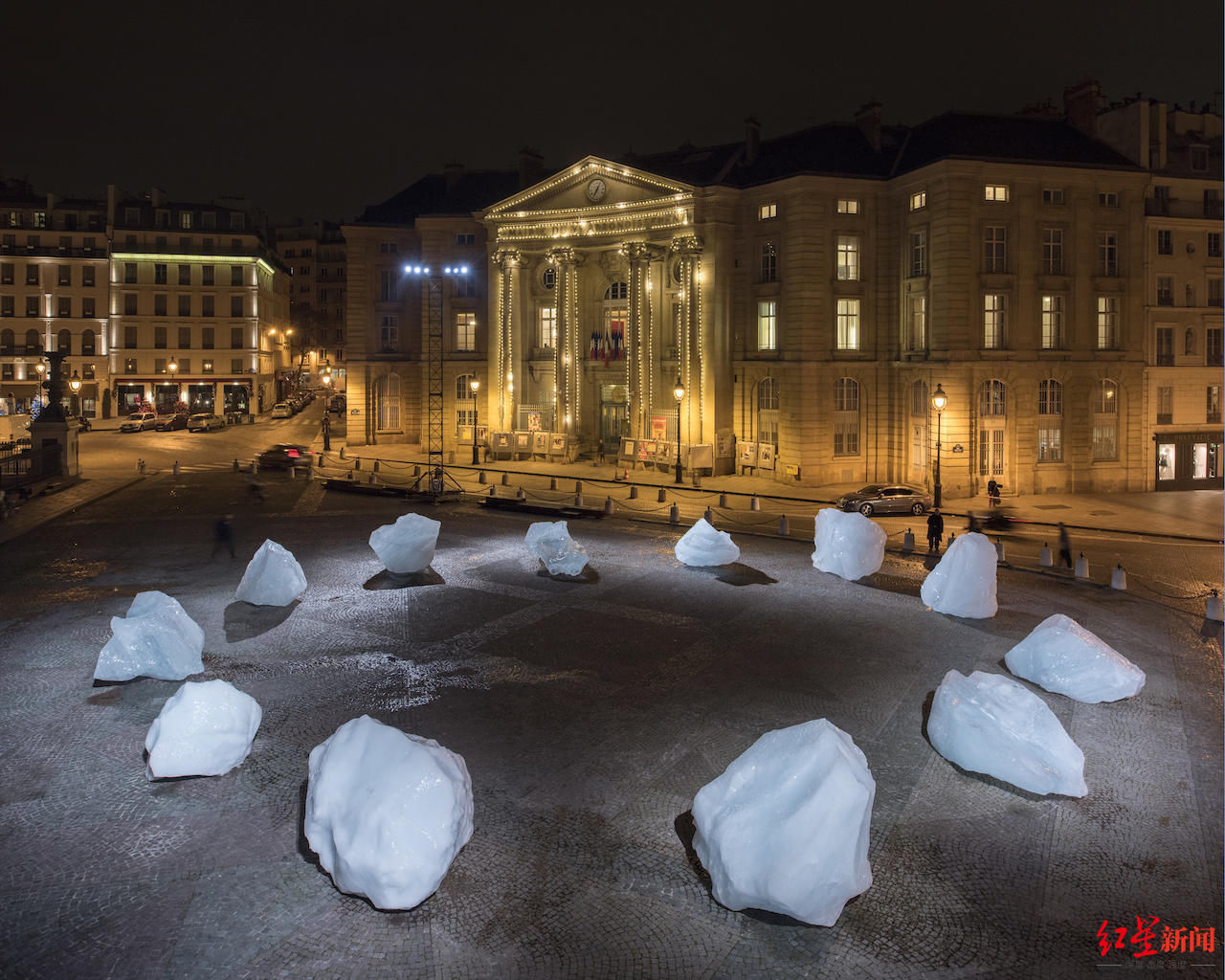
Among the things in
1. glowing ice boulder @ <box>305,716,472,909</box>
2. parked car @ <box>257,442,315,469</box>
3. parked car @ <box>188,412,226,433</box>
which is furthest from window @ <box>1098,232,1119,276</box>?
parked car @ <box>188,412,226,433</box>

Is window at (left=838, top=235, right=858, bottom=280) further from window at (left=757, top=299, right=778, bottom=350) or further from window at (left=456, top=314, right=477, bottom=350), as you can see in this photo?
window at (left=456, top=314, right=477, bottom=350)

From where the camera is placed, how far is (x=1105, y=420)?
43.2 m

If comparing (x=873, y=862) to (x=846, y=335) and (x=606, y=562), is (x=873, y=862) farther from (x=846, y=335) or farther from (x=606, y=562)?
(x=846, y=335)

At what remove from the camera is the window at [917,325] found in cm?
4309

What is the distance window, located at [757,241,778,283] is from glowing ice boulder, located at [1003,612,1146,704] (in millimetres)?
33171

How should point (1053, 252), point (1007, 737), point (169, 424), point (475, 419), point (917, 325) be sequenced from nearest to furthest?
point (1007, 737) → point (1053, 252) → point (917, 325) → point (475, 419) → point (169, 424)

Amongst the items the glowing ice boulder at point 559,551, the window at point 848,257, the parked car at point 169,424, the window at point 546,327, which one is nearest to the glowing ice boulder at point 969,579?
the glowing ice boulder at point 559,551

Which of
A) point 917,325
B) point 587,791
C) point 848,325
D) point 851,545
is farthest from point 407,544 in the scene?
point 917,325

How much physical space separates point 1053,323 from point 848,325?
9099 mm

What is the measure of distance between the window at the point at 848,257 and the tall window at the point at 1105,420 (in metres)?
12.4

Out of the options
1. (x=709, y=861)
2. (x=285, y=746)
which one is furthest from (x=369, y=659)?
(x=709, y=861)

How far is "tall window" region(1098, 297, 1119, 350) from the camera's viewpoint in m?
43.2

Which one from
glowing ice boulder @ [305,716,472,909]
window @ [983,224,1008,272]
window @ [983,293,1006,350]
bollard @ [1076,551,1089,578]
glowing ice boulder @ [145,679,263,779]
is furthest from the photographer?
window @ [983,293,1006,350]

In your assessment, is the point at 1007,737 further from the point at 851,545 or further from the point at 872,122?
the point at 872,122
